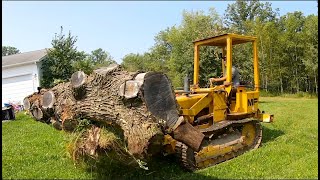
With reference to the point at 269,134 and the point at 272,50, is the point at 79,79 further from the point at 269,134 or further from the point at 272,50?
the point at 272,50

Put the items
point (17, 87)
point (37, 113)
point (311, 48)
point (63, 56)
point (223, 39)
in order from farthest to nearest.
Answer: point (311, 48) → point (17, 87) → point (63, 56) → point (223, 39) → point (37, 113)

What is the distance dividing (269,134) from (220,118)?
2.84 m

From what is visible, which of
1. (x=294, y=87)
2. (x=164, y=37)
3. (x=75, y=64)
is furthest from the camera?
(x=164, y=37)

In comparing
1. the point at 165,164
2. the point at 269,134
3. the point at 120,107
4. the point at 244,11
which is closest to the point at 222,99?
the point at 165,164

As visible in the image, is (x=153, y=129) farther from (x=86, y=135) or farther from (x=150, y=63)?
(x=150, y=63)

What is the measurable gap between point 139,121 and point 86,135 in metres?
1.42

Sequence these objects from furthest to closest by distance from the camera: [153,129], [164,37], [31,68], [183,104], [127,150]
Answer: [164,37] → [31,68] → [183,104] → [127,150] → [153,129]

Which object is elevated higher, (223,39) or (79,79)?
(223,39)

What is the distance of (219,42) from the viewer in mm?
9852

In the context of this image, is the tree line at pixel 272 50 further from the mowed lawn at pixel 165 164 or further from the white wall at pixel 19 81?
the mowed lawn at pixel 165 164

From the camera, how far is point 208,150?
7.95 m

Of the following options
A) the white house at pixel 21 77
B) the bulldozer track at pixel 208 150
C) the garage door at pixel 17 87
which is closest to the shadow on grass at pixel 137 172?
the bulldozer track at pixel 208 150

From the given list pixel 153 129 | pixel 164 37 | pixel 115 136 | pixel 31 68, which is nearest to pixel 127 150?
pixel 115 136

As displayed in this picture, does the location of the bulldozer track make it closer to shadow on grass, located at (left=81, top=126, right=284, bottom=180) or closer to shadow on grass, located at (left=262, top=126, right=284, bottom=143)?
shadow on grass, located at (left=81, top=126, right=284, bottom=180)
